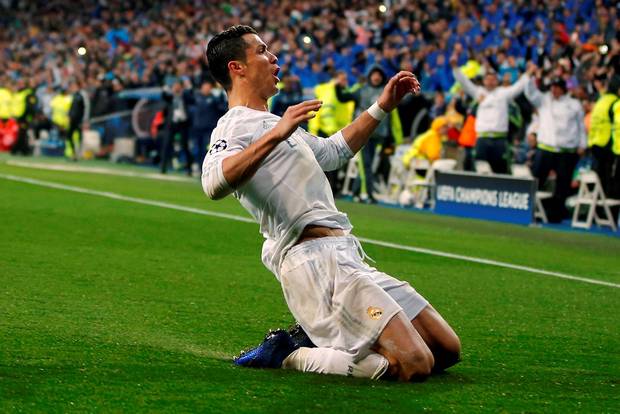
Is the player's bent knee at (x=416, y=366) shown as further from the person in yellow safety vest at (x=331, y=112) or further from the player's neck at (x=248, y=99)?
the person in yellow safety vest at (x=331, y=112)

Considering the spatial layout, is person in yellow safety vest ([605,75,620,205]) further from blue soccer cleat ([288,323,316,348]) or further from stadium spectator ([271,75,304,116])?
blue soccer cleat ([288,323,316,348])

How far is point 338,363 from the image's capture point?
5715 millimetres

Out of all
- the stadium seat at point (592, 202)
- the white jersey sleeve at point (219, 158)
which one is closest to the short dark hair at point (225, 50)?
the white jersey sleeve at point (219, 158)

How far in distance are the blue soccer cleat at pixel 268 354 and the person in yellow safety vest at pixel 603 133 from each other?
12.3 metres

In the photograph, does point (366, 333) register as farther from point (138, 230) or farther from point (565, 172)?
point (565, 172)

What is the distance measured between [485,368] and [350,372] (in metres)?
0.87

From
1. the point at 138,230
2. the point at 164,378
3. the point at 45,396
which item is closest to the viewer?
the point at 45,396

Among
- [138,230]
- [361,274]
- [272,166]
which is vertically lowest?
[138,230]

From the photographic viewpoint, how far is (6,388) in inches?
200

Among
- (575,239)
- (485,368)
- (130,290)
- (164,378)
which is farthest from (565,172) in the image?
(164,378)

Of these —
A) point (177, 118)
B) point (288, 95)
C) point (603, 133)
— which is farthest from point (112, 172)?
point (603, 133)

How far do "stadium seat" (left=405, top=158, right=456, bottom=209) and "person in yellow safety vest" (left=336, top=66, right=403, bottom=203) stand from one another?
28.1 inches

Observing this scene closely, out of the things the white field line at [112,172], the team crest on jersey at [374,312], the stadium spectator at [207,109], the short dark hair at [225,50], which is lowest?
the white field line at [112,172]

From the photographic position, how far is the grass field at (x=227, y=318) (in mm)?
5211
